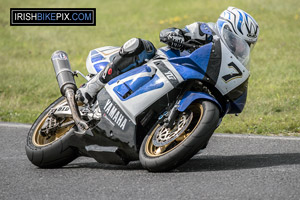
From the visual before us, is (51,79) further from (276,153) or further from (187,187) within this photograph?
(187,187)

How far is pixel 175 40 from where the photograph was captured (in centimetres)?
571

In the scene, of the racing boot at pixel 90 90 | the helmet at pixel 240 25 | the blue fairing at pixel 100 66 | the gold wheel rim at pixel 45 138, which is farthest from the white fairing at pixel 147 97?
the gold wheel rim at pixel 45 138

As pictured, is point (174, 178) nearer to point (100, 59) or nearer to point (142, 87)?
point (142, 87)

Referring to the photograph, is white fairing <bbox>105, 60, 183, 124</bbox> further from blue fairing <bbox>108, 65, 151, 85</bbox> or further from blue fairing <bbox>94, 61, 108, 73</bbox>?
blue fairing <bbox>94, 61, 108, 73</bbox>

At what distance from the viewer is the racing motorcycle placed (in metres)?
5.33

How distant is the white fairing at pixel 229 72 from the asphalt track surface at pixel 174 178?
0.75 meters

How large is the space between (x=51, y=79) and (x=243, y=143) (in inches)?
267

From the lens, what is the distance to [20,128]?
8492mm

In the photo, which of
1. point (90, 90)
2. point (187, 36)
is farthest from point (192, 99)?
point (90, 90)

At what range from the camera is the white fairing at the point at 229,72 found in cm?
557

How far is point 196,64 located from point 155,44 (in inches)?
400

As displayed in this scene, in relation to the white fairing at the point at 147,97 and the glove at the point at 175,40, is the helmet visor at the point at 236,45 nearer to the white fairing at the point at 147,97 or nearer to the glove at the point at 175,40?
the glove at the point at 175,40

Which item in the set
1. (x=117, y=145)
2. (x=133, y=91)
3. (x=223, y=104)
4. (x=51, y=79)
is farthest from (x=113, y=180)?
(x=51, y=79)

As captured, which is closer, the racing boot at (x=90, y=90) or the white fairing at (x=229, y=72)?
the white fairing at (x=229, y=72)
